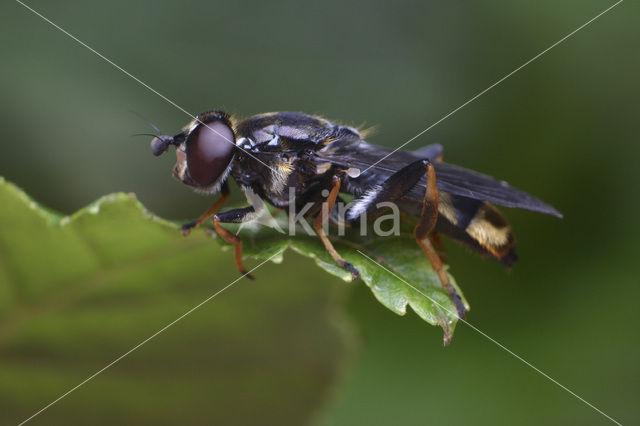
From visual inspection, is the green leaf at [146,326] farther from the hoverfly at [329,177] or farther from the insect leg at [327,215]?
the hoverfly at [329,177]

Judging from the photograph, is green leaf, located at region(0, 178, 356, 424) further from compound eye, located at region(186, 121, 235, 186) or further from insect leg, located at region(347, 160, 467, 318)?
compound eye, located at region(186, 121, 235, 186)

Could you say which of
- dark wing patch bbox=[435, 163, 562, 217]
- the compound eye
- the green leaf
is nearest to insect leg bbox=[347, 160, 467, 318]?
dark wing patch bbox=[435, 163, 562, 217]

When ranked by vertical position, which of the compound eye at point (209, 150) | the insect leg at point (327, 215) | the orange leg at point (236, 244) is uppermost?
the compound eye at point (209, 150)

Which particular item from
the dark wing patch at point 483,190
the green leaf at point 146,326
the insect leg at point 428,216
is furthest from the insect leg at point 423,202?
the green leaf at point 146,326

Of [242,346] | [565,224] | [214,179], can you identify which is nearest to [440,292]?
[242,346]

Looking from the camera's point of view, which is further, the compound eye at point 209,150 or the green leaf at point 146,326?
the compound eye at point 209,150

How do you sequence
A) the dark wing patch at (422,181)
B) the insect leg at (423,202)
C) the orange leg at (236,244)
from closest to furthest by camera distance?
the orange leg at (236,244)
the insect leg at (423,202)
the dark wing patch at (422,181)

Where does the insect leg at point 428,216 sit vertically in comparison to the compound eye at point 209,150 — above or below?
below
